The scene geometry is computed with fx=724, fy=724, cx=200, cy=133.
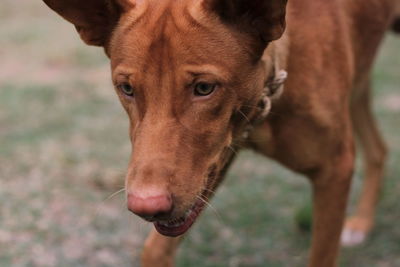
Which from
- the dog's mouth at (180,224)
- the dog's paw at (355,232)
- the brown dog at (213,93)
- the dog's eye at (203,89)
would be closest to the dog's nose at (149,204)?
the brown dog at (213,93)

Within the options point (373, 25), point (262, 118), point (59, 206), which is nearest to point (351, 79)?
point (373, 25)

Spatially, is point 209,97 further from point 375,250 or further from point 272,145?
point 375,250

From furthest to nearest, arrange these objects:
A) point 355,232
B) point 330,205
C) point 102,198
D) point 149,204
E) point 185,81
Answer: point 102,198 < point 355,232 < point 330,205 < point 185,81 < point 149,204

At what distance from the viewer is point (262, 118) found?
3156 mm

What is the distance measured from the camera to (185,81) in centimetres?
269

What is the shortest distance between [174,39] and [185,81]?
0.55 ft

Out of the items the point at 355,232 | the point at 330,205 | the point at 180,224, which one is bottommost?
the point at 355,232

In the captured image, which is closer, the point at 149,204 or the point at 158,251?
the point at 149,204

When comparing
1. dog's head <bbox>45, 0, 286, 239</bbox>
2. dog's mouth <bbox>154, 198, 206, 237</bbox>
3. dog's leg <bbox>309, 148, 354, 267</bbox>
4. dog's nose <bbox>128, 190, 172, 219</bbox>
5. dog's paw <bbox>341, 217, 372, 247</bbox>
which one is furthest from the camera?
dog's paw <bbox>341, 217, 372, 247</bbox>

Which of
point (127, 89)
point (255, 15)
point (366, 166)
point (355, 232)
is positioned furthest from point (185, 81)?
point (366, 166)

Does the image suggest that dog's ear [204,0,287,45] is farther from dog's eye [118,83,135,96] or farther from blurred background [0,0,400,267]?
blurred background [0,0,400,267]

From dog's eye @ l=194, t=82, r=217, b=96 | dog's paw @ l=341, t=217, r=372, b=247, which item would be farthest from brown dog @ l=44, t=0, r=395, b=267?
dog's paw @ l=341, t=217, r=372, b=247

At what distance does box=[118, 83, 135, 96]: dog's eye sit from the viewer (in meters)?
2.81

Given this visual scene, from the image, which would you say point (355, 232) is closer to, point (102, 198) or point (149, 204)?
point (102, 198)
